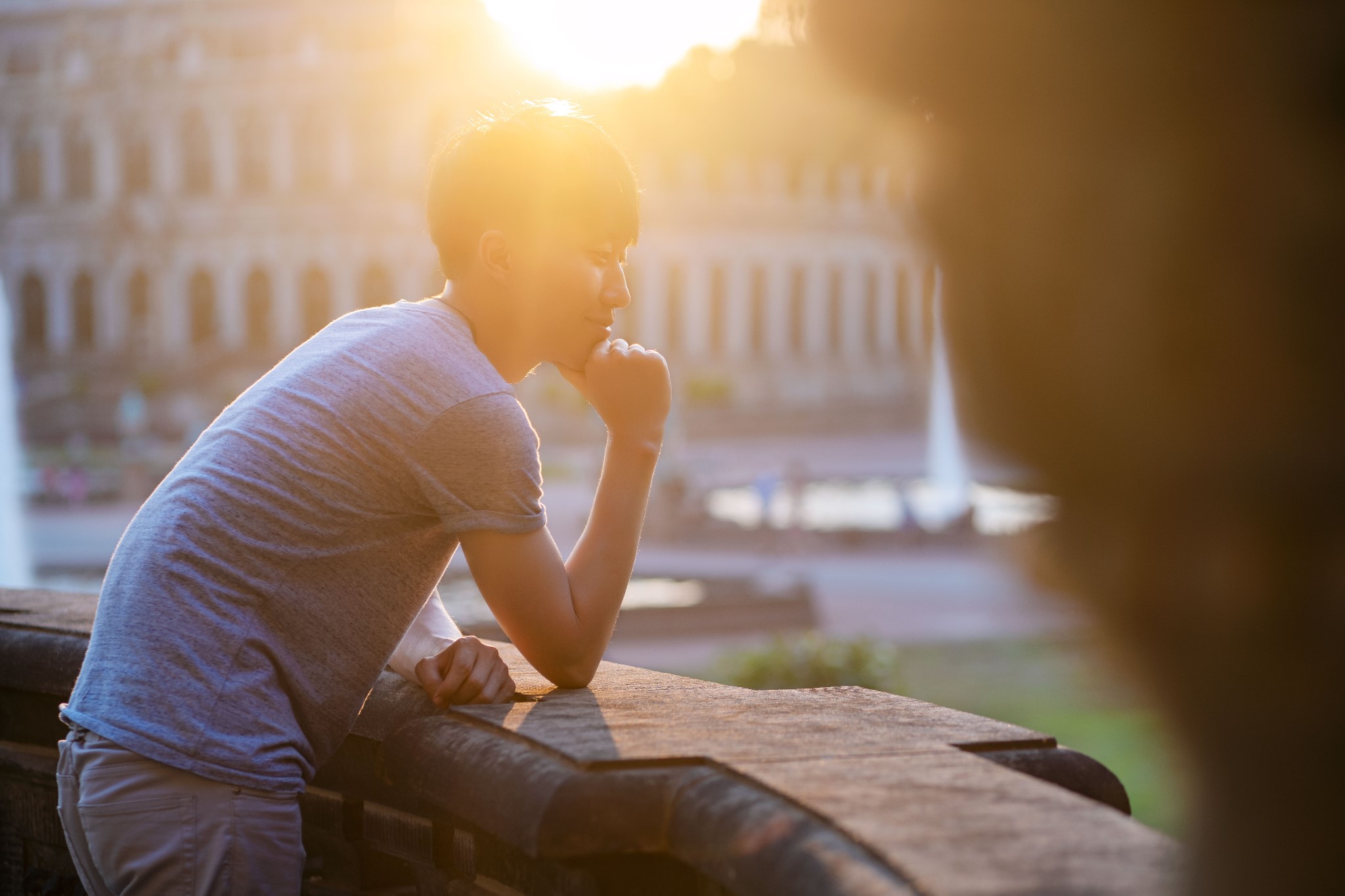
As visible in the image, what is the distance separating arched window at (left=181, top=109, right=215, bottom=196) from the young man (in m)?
61.1

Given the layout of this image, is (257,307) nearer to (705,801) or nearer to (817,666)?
(817,666)

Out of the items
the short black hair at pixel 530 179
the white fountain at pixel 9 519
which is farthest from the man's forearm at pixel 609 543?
the white fountain at pixel 9 519

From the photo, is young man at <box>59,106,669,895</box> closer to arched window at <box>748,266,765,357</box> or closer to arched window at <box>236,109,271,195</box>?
arched window at <box>236,109,271,195</box>

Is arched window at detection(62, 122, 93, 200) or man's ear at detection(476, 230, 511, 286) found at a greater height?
man's ear at detection(476, 230, 511, 286)

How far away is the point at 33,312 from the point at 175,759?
63170 mm

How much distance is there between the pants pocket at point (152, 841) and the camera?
1886mm

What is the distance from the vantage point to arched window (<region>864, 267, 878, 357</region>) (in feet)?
220

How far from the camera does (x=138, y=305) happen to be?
5941cm

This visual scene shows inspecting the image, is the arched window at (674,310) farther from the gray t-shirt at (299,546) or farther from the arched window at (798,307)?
the gray t-shirt at (299,546)

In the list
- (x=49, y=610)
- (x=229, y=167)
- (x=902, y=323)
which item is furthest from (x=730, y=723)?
(x=902, y=323)

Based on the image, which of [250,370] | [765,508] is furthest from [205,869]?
[250,370]

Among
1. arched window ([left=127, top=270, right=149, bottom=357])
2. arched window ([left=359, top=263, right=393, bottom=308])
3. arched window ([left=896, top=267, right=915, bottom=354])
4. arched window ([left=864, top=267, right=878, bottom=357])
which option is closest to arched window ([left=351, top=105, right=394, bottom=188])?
arched window ([left=359, top=263, right=393, bottom=308])

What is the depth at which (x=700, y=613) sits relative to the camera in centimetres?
1518

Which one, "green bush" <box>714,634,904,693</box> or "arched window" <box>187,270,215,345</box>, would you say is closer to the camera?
"green bush" <box>714,634,904,693</box>
